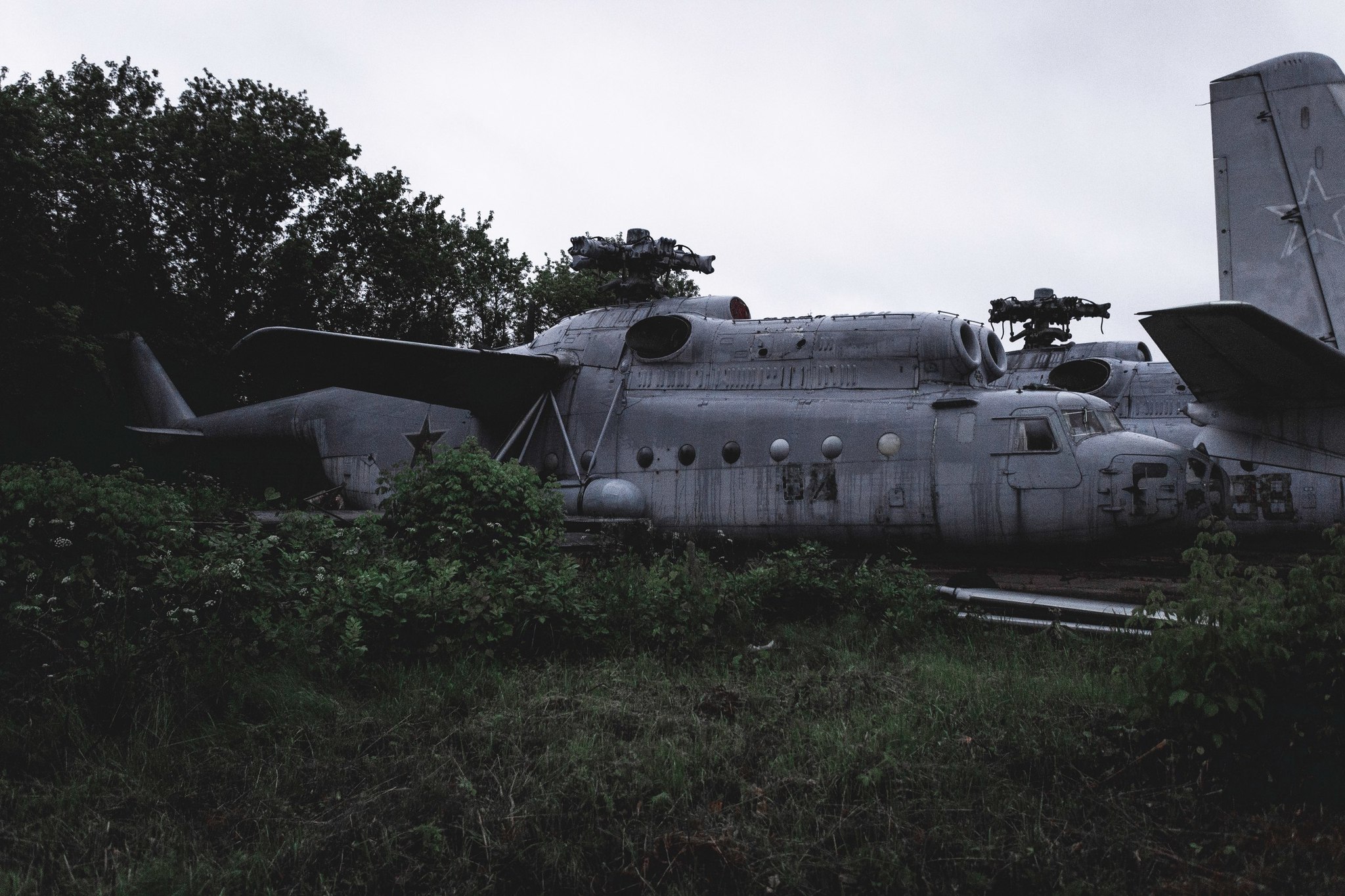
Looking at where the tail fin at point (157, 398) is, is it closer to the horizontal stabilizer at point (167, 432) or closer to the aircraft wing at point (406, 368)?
the horizontal stabilizer at point (167, 432)

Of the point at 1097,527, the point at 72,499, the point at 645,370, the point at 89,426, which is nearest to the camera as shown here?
the point at 72,499

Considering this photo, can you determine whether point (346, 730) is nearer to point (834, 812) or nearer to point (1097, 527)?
point (834, 812)

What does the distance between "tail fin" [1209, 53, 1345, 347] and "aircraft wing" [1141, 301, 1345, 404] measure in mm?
1355

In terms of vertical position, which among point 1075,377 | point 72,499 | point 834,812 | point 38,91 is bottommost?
point 834,812

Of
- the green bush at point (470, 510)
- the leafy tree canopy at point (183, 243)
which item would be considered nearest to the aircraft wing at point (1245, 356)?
the green bush at point (470, 510)

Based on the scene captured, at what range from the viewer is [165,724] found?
520cm

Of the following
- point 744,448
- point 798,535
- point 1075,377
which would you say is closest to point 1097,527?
point 798,535

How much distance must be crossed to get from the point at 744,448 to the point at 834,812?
778 cm

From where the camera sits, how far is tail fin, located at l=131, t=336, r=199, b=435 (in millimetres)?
19984

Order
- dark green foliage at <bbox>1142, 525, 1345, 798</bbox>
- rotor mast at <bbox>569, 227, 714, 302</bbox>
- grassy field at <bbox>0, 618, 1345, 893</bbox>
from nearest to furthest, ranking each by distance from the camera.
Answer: grassy field at <bbox>0, 618, 1345, 893</bbox> → dark green foliage at <bbox>1142, 525, 1345, 798</bbox> → rotor mast at <bbox>569, 227, 714, 302</bbox>

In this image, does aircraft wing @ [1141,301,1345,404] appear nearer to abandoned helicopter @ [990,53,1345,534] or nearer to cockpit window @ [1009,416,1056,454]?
abandoned helicopter @ [990,53,1345,534]

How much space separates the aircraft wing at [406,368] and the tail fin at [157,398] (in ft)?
29.8

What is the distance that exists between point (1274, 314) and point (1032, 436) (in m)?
2.85

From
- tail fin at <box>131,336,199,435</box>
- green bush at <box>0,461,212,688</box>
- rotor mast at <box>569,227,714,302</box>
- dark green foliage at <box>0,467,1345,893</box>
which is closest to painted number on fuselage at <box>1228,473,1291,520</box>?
dark green foliage at <box>0,467,1345,893</box>
